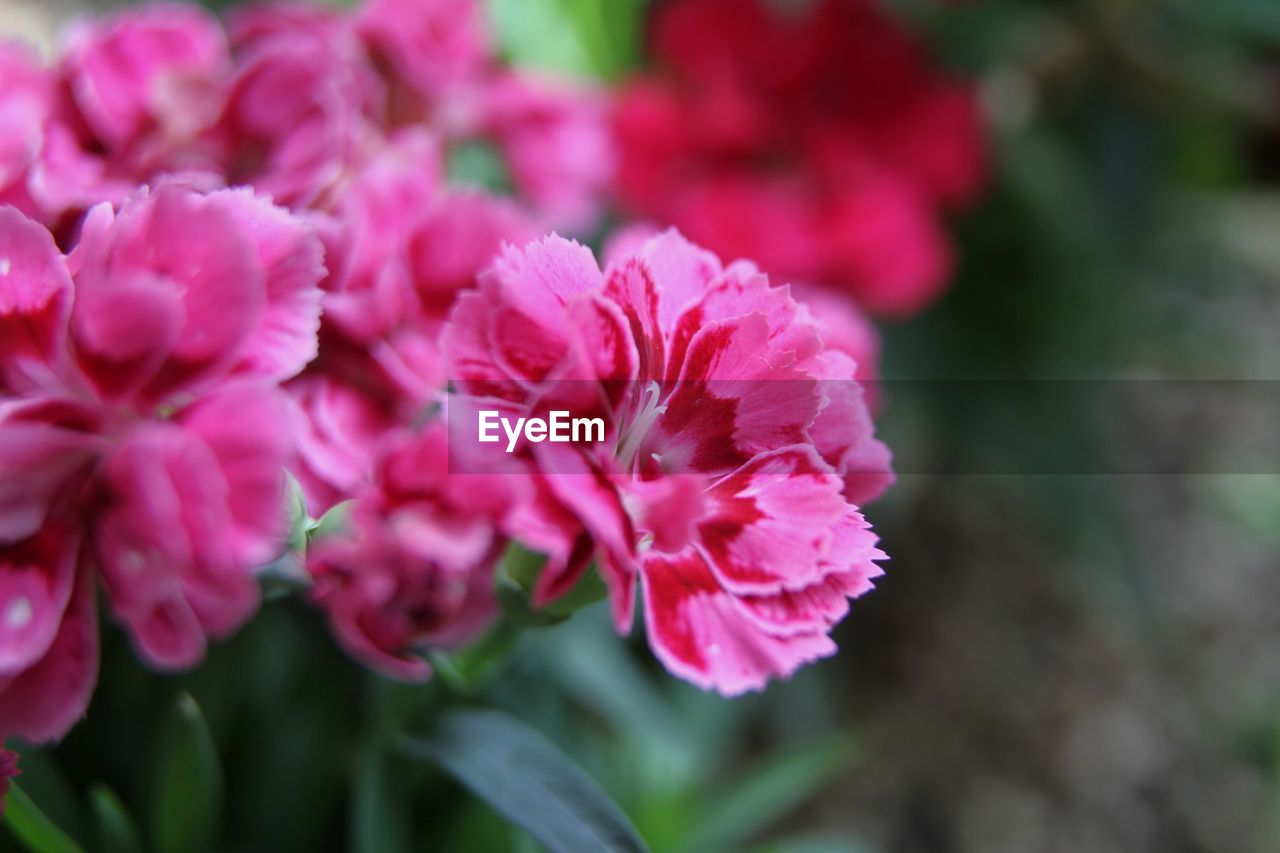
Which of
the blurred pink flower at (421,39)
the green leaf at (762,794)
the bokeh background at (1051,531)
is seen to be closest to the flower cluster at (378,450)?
the blurred pink flower at (421,39)

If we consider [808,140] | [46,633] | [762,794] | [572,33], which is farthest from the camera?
[572,33]

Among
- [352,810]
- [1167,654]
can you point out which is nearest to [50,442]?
[352,810]

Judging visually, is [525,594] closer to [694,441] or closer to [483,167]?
[694,441]

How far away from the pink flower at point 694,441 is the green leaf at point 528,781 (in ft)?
0.34

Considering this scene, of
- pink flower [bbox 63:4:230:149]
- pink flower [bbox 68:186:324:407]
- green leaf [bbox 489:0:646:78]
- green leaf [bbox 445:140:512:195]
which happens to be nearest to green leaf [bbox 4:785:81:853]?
pink flower [bbox 68:186:324:407]

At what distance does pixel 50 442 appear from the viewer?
0.27 metres

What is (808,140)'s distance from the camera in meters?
0.89

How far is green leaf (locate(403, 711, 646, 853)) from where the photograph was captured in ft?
1.14

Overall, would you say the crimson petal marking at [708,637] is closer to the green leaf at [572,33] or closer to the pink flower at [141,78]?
the pink flower at [141,78]

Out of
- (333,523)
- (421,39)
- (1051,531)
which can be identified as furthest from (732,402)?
(1051,531)

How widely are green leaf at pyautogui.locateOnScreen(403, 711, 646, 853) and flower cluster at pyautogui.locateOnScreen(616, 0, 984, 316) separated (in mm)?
459

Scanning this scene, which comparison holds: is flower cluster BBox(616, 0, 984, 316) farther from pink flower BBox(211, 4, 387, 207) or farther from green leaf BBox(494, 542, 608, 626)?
green leaf BBox(494, 542, 608, 626)

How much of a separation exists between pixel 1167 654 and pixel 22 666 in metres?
1.19

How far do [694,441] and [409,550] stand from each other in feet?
0.33
